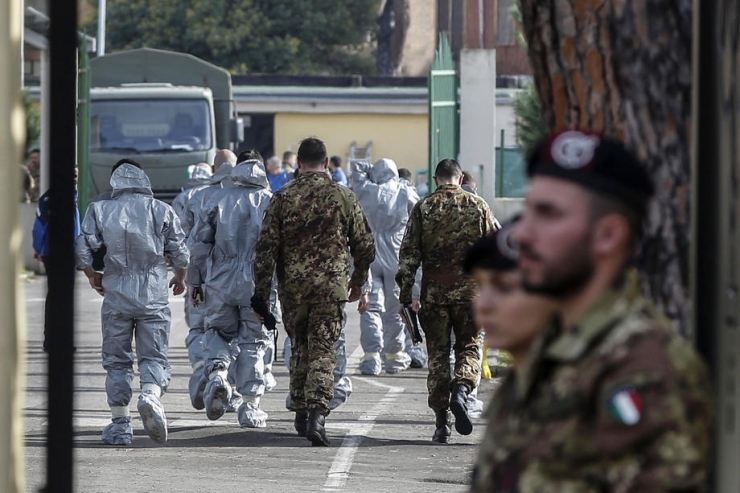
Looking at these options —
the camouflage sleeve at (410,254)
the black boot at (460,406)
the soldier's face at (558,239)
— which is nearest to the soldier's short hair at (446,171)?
the camouflage sleeve at (410,254)

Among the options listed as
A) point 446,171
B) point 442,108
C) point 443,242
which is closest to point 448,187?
point 446,171

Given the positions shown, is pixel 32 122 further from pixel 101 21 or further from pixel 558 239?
pixel 558 239

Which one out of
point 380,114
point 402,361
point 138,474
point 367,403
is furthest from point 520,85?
point 138,474

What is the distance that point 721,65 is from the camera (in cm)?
340

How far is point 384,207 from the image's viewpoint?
540 inches

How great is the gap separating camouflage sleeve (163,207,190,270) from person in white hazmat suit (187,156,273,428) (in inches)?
27.2

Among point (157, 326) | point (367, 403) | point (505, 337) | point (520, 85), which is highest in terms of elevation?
point (520, 85)

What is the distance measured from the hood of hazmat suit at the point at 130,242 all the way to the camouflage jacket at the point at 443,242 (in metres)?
1.58

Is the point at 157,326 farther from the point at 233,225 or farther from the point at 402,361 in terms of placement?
the point at 402,361

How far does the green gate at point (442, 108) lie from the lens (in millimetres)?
18453

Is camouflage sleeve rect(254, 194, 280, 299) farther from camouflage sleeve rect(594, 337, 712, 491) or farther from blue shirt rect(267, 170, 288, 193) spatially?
blue shirt rect(267, 170, 288, 193)

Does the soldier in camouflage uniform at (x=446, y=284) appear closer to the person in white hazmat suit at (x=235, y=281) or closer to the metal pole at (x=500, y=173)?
the person in white hazmat suit at (x=235, y=281)

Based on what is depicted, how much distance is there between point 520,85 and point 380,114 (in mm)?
3654

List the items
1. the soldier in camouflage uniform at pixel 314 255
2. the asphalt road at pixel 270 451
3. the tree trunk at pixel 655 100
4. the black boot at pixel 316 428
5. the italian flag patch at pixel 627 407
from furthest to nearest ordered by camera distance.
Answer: the soldier in camouflage uniform at pixel 314 255, the black boot at pixel 316 428, the asphalt road at pixel 270 451, the tree trunk at pixel 655 100, the italian flag patch at pixel 627 407
